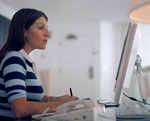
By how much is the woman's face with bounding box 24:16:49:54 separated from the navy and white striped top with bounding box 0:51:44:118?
14 cm

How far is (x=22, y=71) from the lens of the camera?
38.5 inches

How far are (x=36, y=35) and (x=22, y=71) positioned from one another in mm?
322

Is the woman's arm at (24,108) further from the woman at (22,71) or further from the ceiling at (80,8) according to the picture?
the ceiling at (80,8)

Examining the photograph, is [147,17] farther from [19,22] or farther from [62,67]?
[62,67]

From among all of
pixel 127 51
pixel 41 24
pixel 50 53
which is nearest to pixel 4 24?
pixel 41 24

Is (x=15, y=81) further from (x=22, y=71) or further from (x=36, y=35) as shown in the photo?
(x=36, y=35)

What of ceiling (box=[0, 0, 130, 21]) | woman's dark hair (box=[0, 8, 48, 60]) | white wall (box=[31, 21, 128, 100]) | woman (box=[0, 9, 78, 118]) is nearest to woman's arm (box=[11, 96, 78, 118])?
woman (box=[0, 9, 78, 118])

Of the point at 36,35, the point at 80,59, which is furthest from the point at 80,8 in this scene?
the point at 36,35

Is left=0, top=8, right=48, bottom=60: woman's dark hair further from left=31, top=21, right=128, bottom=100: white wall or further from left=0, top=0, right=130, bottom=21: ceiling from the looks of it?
left=31, top=21, right=128, bottom=100: white wall

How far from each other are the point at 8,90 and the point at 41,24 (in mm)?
483

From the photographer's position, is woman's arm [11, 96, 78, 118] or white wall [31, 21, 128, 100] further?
white wall [31, 21, 128, 100]

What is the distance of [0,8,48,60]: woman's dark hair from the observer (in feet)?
3.81

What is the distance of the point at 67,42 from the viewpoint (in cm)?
571

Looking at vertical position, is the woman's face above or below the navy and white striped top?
above
